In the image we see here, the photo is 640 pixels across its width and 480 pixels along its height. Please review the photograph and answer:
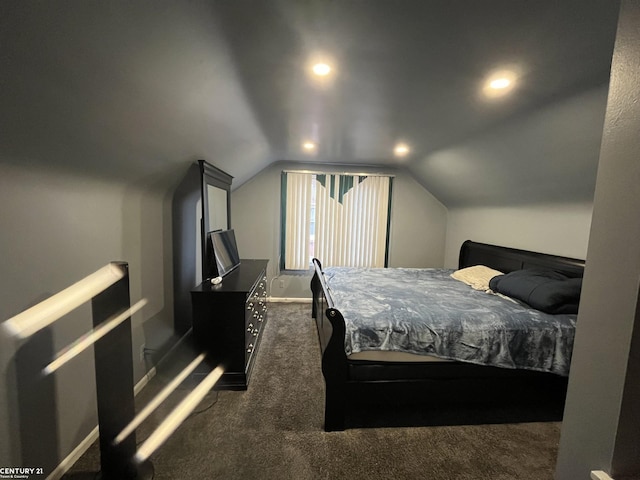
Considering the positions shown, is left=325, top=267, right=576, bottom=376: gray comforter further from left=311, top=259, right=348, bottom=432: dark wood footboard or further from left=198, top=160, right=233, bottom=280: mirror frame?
left=198, top=160, right=233, bottom=280: mirror frame

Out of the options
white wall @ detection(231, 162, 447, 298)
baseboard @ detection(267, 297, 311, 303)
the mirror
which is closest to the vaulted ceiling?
the mirror

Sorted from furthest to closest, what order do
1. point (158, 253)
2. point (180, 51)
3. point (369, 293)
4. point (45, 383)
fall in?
1. point (369, 293)
2. point (158, 253)
3. point (45, 383)
4. point (180, 51)

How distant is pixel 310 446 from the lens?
5.38 ft

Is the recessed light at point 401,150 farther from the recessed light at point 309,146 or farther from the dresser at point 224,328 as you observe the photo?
the dresser at point 224,328

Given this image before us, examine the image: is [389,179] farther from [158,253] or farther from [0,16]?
[0,16]

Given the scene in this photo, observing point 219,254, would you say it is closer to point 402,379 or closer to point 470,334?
point 402,379

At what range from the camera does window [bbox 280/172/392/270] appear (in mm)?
4195

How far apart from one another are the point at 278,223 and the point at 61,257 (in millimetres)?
2954

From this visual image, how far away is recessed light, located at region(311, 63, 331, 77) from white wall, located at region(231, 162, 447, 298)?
2.61 meters

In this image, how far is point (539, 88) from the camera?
1609mm

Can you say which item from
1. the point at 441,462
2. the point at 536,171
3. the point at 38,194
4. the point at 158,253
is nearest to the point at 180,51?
the point at 38,194

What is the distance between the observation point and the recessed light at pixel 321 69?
150cm

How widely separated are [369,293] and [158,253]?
1.92 m

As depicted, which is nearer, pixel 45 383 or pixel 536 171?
pixel 45 383
